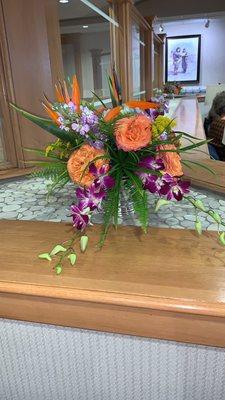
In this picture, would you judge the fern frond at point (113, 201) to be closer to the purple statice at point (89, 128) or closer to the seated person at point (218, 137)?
the purple statice at point (89, 128)

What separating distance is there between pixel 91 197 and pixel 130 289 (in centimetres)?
18

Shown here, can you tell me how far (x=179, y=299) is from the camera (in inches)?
18.8

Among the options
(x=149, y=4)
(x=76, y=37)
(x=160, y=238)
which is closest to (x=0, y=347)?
(x=160, y=238)

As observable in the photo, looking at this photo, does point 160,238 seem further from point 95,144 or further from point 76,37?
point 76,37

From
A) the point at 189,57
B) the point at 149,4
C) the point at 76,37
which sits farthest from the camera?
the point at 189,57

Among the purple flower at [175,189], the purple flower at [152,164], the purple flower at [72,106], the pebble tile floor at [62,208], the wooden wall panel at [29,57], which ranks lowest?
the pebble tile floor at [62,208]

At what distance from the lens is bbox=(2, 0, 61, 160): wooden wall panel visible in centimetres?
110

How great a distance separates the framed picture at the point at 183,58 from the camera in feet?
16.2

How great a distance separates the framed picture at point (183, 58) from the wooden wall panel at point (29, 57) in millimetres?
3842

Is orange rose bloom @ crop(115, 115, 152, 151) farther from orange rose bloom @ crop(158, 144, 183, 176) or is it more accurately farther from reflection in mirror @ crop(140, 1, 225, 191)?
reflection in mirror @ crop(140, 1, 225, 191)

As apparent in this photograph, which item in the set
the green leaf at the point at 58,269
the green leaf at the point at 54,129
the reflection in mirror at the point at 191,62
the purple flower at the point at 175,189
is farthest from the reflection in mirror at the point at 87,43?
the reflection in mirror at the point at 191,62

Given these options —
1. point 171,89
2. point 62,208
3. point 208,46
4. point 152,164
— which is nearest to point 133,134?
point 152,164

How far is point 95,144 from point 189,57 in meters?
5.73

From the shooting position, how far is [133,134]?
1.85ft
